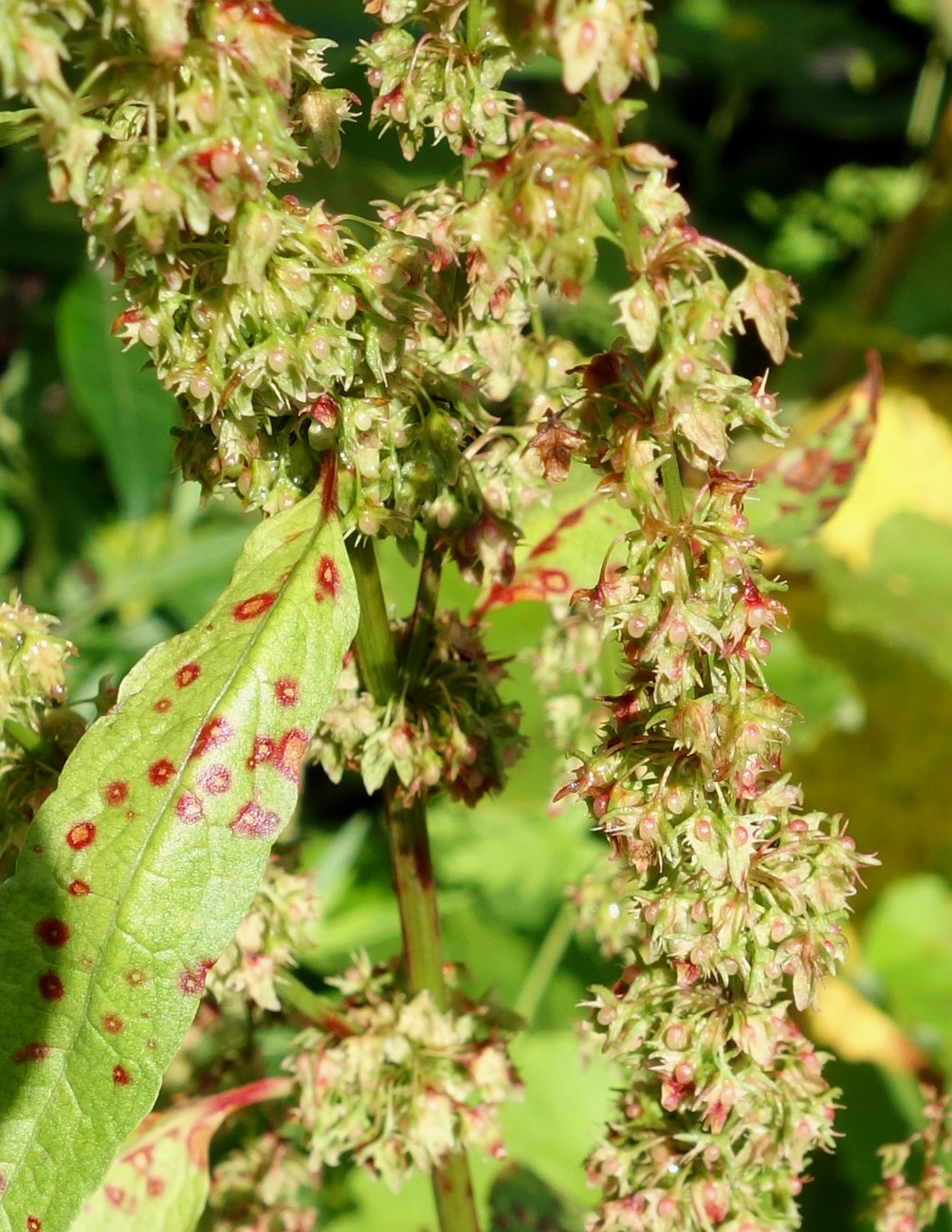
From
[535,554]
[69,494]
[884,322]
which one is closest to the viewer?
[535,554]

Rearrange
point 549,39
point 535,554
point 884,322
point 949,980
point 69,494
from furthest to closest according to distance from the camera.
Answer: point 884,322 → point 69,494 → point 949,980 → point 535,554 → point 549,39

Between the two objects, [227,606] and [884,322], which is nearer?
[227,606]

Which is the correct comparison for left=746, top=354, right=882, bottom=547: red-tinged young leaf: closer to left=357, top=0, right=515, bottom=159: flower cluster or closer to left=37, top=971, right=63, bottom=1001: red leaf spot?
left=357, top=0, right=515, bottom=159: flower cluster

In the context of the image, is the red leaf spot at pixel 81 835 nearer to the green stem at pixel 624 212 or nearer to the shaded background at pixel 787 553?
the green stem at pixel 624 212

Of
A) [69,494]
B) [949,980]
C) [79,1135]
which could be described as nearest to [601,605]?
[79,1135]

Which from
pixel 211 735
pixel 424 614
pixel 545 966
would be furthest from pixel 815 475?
pixel 545 966

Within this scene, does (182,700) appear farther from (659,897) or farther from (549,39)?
(549,39)
